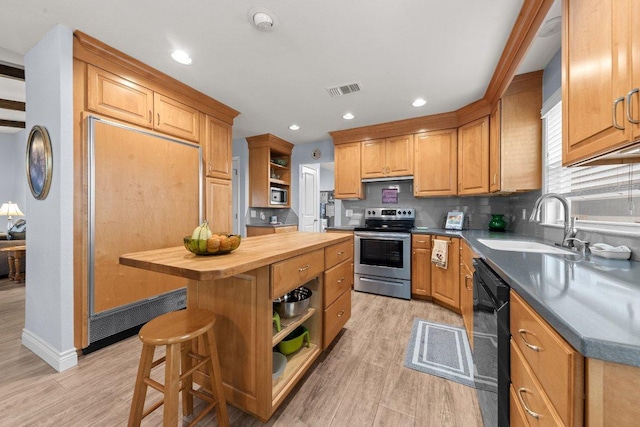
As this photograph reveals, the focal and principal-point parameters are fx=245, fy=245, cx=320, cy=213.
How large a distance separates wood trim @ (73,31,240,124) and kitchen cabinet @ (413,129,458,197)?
2701mm

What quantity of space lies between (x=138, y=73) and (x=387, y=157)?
122 inches

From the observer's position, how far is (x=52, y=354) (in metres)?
1.84

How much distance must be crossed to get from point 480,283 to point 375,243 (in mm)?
1997

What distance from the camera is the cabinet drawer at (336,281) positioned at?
72.9 inches

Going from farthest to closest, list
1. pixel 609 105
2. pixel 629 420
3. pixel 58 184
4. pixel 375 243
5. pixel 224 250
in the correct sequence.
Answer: pixel 375 243
pixel 58 184
pixel 224 250
pixel 609 105
pixel 629 420

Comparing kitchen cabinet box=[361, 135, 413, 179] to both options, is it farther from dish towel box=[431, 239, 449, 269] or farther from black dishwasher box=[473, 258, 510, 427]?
black dishwasher box=[473, 258, 510, 427]

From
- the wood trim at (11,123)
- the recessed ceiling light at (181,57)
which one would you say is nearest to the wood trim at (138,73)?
the recessed ceiling light at (181,57)

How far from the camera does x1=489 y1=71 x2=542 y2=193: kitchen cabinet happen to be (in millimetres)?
2373

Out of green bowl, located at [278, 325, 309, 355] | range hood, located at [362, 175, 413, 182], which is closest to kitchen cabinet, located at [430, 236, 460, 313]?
range hood, located at [362, 175, 413, 182]

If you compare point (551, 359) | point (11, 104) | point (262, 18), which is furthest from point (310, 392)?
point (11, 104)

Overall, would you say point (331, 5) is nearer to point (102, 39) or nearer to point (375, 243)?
point (102, 39)

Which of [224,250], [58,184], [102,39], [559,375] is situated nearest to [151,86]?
[102,39]

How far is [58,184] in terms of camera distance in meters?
1.81

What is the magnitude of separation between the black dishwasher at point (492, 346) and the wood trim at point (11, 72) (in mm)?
4369
